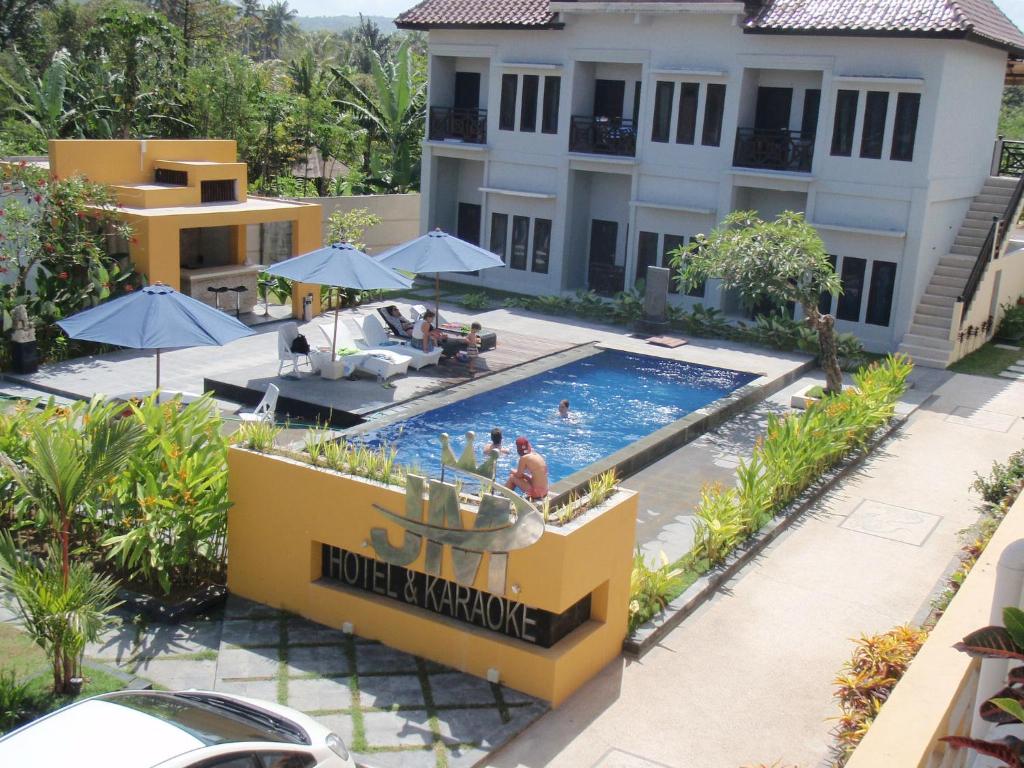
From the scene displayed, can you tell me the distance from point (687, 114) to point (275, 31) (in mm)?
84698

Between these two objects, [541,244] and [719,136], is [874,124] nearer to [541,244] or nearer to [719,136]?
[719,136]

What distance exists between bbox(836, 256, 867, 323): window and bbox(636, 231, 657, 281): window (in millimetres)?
5036

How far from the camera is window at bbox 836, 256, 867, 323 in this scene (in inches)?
997

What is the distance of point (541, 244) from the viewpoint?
29875 mm

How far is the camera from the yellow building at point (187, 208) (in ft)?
68.0

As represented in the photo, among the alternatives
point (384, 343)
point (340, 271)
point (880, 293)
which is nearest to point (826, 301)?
point (880, 293)

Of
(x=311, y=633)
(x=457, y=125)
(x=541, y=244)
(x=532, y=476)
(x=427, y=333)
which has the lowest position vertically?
(x=311, y=633)

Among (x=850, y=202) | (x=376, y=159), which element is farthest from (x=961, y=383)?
(x=376, y=159)

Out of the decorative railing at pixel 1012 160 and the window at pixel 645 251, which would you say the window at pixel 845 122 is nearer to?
the window at pixel 645 251

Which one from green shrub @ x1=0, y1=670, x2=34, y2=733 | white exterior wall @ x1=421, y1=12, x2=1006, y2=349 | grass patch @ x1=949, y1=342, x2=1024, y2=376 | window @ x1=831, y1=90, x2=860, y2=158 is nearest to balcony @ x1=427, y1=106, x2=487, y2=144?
white exterior wall @ x1=421, y1=12, x2=1006, y2=349

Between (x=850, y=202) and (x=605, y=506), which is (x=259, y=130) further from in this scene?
(x=605, y=506)

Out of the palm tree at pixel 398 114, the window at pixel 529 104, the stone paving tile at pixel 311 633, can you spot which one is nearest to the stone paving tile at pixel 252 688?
the stone paving tile at pixel 311 633

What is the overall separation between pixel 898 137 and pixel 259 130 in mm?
18963

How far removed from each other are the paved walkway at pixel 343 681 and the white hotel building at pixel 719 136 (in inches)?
711
